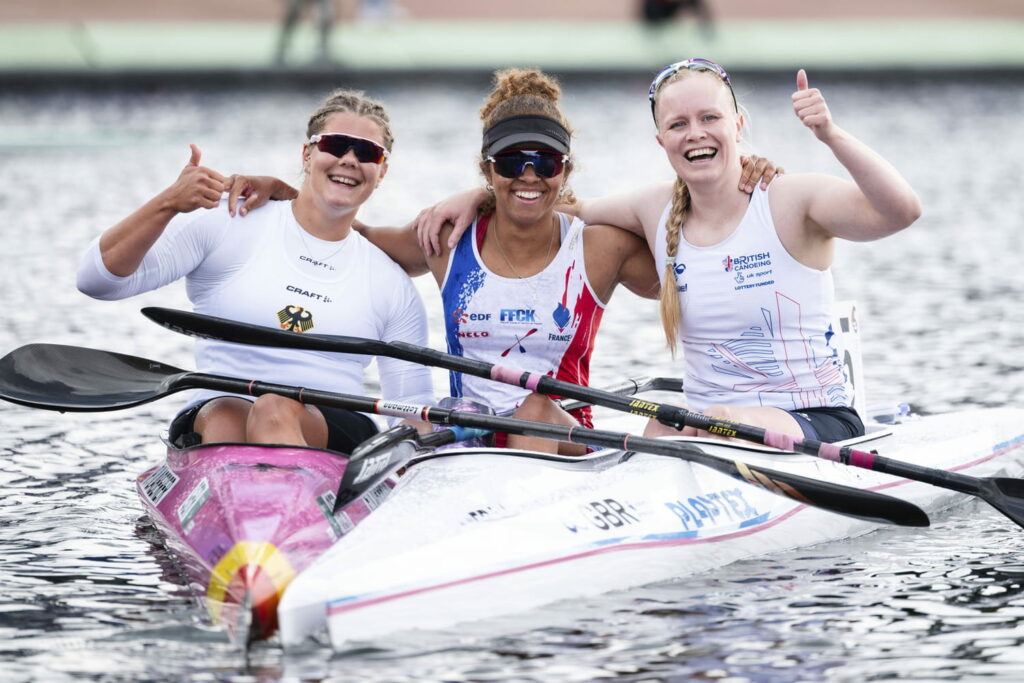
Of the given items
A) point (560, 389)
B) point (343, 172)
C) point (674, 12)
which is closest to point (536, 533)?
point (560, 389)

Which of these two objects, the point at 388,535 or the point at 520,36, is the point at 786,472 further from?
the point at 520,36

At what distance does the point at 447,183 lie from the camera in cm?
1603

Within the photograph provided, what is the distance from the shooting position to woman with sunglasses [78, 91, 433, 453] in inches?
223

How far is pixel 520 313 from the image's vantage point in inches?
232

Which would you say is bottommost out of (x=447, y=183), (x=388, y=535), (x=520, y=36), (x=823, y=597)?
(x=823, y=597)

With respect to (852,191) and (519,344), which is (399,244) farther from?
(852,191)

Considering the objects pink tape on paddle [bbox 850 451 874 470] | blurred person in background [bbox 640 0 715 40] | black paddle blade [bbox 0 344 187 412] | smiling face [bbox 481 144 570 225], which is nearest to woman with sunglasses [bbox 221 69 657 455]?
smiling face [bbox 481 144 570 225]

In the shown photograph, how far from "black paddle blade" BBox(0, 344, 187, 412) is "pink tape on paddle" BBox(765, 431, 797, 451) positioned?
6.76ft

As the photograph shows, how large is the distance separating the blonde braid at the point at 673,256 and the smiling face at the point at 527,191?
16.4 inches

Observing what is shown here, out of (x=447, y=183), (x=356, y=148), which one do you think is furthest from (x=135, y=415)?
(x=447, y=183)

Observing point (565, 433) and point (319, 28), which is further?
point (319, 28)

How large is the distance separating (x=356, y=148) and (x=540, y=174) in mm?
647

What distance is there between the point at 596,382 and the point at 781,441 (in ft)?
11.8

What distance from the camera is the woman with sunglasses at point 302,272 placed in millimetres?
5664
